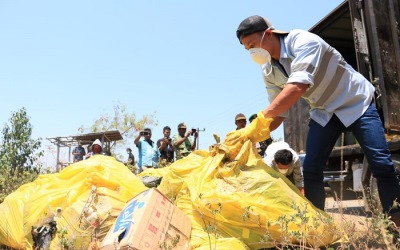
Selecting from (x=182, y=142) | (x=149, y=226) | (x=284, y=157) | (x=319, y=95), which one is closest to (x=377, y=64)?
(x=284, y=157)

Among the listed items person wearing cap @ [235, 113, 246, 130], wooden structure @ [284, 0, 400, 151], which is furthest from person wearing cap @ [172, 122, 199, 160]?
wooden structure @ [284, 0, 400, 151]

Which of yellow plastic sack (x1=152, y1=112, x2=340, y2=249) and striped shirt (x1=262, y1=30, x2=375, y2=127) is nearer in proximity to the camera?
yellow plastic sack (x1=152, y1=112, x2=340, y2=249)

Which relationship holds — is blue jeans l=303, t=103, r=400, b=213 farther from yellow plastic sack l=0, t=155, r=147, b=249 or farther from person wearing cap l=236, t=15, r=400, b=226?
yellow plastic sack l=0, t=155, r=147, b=249

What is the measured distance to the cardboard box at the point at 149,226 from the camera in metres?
1.83

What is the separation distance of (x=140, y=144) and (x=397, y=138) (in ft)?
13.1

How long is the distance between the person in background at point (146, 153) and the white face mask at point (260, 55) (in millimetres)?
4193

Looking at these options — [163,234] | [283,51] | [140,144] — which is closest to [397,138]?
[283,51]

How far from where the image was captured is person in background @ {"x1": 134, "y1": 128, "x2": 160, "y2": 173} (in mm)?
6400

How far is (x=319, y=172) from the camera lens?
Answer: 2.48 meters

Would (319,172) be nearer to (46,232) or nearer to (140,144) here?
(46,232)

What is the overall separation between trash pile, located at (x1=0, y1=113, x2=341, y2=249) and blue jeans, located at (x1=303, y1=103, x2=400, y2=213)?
Result: 214 millimetres

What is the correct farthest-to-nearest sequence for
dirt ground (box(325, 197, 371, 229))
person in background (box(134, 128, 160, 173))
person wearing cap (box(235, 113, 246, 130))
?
person in background (box(134, 128, 160, 173))
person wearing cap (box(235, 113, 246, 130))
dirt ground (box(325, 197, 371, 229))

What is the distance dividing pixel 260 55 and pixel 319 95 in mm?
387

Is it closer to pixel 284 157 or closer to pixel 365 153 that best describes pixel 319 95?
pixel 365 153
